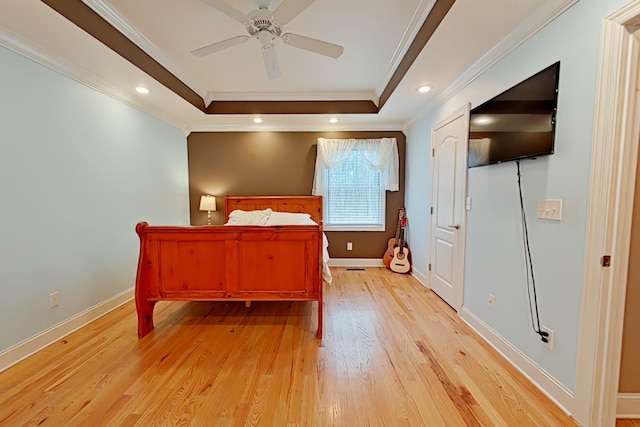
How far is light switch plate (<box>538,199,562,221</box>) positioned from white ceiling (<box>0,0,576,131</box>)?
1113 mm

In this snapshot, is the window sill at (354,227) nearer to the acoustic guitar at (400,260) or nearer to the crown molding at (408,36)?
the acoustic guitar at (400,260)

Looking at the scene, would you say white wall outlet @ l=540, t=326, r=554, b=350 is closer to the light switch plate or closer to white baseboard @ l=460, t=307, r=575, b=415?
white baseboard @ l=460, t=307, r=575, b=415

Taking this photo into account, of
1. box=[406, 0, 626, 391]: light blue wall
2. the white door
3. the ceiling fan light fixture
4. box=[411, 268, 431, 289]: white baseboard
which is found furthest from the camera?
box=[411, 268, 431, 289]: white baseboard

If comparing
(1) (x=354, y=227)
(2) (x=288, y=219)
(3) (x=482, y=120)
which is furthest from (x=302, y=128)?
(3) (x=482, y=120)

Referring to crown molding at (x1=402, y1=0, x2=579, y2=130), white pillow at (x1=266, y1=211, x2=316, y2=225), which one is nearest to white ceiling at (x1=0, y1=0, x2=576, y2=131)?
crown molding at (x1=402, y1=0, x2=579, y2=130)

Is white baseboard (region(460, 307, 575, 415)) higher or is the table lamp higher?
the table lamp

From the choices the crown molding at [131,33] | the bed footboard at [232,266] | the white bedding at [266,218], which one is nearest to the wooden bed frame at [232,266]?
the bed footboard at [232,266]

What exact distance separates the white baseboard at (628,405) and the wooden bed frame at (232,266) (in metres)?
1.91

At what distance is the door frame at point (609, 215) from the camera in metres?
1.33

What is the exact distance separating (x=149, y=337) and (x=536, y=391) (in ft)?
9.58

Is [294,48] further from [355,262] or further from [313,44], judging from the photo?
[355,262]

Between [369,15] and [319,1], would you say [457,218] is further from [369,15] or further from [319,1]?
[319,1]

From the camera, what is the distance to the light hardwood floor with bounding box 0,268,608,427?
1548 mm

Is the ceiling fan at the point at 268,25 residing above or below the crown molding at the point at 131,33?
below
